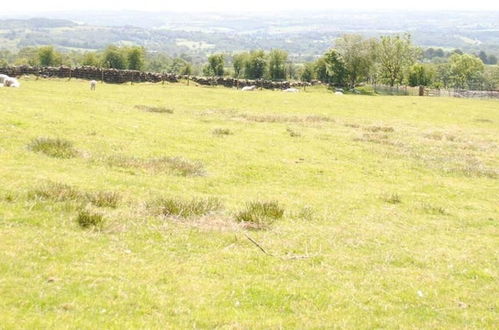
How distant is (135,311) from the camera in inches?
348

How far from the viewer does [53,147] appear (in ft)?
65.8

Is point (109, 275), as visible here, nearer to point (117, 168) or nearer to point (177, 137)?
point (117, 168)

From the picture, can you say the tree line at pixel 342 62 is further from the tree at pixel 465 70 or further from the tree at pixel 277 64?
the tree at pixel 465 70

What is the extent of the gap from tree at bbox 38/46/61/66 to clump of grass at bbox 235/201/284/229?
408 ft

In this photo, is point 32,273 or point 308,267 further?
point 308,267

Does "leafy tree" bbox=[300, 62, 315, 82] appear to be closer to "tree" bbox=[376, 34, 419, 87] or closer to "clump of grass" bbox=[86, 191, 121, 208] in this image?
"tree" bbox=[376, 34, 419, 87]

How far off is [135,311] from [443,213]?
39.3ft

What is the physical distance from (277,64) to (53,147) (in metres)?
116

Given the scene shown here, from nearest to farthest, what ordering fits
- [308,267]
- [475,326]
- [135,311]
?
[135,311]
[475,326]
[308,267]

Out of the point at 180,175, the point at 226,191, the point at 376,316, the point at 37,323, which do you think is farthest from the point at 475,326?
the point at 180,175

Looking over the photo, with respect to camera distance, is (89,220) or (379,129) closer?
(89,220)

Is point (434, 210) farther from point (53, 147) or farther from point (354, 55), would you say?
point (354, 55)

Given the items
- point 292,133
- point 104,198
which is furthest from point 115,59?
point 104,198

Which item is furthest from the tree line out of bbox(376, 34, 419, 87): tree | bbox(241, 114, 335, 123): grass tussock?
bbox(241, 114, 335, 123): grass tussock
